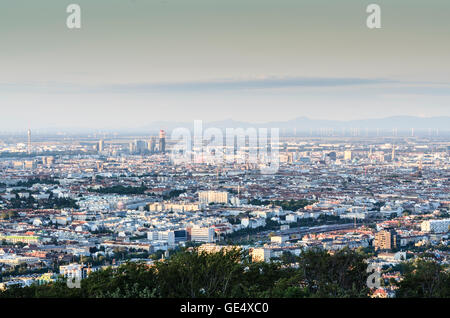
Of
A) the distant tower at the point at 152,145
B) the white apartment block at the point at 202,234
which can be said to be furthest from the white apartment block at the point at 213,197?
the distant tower at the point at 152,145

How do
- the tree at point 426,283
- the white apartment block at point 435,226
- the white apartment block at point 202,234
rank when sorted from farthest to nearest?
the white apartment block at point 435,226
the white apartment block at point 202,234
the tree at point 426,283

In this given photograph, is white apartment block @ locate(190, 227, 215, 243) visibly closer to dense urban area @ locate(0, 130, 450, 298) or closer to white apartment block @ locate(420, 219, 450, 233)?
dense urban area @ locate(0, 130, 450, 298)

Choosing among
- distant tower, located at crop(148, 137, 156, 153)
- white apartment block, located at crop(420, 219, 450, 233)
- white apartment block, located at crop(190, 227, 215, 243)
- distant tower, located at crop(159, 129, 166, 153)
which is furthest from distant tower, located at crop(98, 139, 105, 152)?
white apartment block, located at crop(420, 219, 450, 233)

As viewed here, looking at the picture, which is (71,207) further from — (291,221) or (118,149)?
(118,149)

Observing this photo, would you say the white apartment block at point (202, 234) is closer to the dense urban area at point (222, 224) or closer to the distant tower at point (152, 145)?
the dense urban area at point (222, 224)

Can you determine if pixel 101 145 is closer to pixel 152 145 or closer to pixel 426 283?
pixel 152 145

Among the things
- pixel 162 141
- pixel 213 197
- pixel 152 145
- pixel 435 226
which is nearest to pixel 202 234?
pixel 435 226

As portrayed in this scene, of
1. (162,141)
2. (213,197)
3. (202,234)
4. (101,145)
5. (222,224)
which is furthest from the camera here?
(101,145)

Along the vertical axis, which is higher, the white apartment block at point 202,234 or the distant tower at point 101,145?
the distant tower at point 101,145
